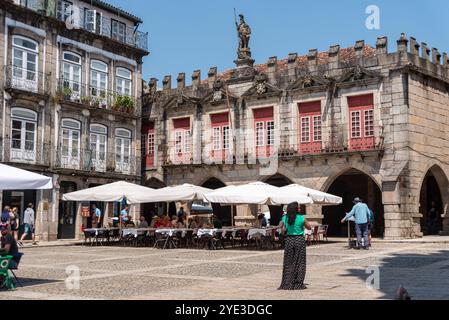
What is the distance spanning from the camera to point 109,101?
28109mm

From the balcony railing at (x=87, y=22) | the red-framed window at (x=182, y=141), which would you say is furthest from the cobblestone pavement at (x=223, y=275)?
the red-framed window at (x=182, y=141)

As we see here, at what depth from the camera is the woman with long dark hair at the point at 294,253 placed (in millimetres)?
9219

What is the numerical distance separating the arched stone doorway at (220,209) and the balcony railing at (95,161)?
12.5ft

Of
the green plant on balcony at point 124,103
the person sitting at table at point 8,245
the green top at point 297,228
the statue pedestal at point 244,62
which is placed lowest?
the person sitting at table at point 8,245

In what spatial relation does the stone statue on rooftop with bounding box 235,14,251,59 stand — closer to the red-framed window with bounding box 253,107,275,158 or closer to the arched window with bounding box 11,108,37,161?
the red-framed window with bounding box 253,107,275,158

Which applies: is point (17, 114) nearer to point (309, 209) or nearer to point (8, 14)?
point (8, 14)

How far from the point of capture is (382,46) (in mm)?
23969

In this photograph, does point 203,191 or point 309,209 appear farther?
point 309,209

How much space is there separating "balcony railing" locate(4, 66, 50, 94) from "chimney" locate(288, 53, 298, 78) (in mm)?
10410

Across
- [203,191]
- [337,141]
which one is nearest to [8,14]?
[203,191]

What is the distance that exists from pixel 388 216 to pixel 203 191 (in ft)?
25.8

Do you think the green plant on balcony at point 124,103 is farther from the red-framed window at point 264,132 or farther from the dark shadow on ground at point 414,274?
the dark shadow on ground at point 414,274

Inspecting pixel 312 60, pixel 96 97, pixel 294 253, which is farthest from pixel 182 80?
pixel 294 253

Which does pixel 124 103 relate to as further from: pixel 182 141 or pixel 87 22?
pixel 87 22
